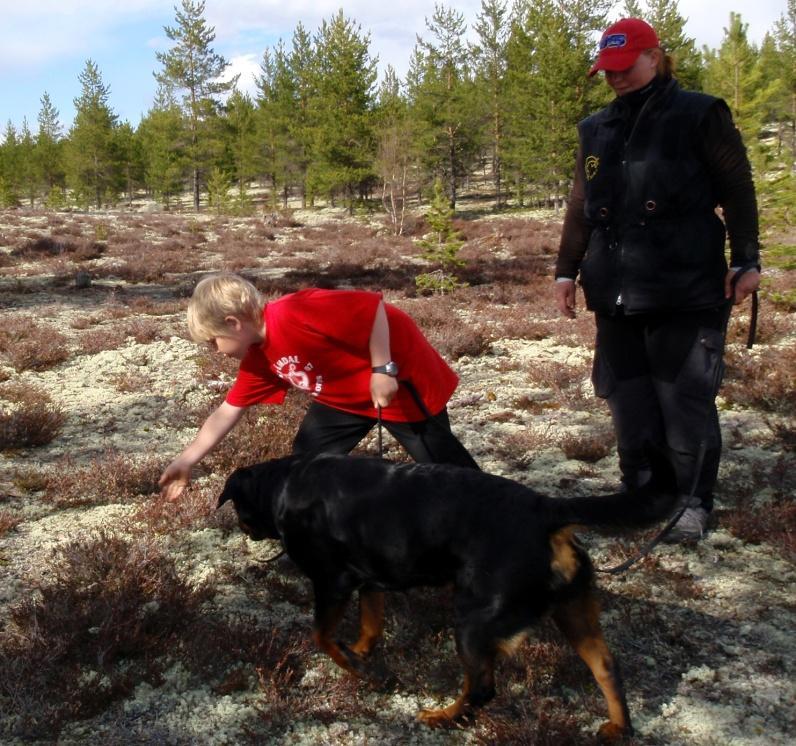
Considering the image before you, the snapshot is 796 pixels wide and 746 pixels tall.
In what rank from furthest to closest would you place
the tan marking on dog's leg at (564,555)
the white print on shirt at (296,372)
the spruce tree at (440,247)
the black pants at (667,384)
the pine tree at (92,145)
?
the pine tree at (92,145) < the spruce tree at (440,247) < the black pants at (667,384) < the white print on shirt at (296,372) < the tan marking on dog's leg at (564,555)

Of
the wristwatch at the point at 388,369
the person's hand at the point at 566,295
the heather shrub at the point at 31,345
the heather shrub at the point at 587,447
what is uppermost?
the person's hand at the point at 566,295

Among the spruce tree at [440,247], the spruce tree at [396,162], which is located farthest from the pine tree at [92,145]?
the spruce tree at [440,247]

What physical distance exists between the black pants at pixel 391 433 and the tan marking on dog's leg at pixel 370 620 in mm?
701

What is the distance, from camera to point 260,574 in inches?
136

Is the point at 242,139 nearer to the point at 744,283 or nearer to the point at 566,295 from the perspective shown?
the point at 566,295

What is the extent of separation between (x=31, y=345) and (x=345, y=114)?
3212 centimetres

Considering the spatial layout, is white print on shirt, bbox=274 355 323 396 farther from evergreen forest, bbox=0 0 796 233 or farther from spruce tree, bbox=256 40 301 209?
spruce tree, bbox=256 40 301 209

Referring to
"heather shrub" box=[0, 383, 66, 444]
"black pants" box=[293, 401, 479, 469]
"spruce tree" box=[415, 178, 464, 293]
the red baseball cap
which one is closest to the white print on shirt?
"black pants" box=[293, 401, 479, 469]

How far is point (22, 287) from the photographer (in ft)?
42.9

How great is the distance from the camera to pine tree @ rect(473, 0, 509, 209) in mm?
41906

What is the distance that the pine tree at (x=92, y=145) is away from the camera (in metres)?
48.3

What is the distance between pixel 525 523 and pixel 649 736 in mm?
959

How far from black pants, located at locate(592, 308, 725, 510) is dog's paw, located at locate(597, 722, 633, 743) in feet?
4.43

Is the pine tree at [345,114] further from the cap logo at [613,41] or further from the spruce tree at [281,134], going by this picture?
the cap logo at [613,41]
